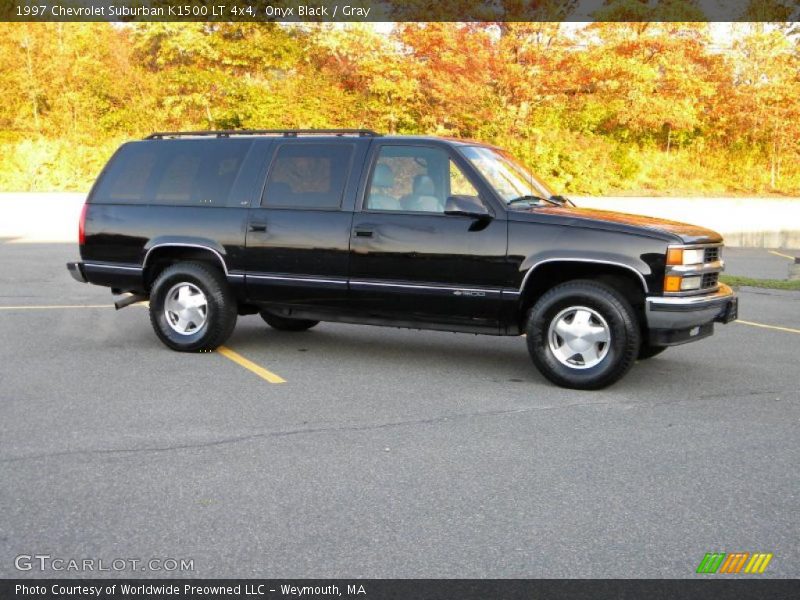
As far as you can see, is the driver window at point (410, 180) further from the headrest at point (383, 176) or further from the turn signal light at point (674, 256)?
the turn signal light at point (674, 256)

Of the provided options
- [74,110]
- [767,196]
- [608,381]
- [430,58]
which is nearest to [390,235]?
[608,381]

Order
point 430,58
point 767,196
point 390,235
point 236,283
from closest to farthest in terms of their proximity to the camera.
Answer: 1. point 390,235
2. point 236,283
3. point 430,58
4. point 767,196

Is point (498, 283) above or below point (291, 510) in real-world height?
above

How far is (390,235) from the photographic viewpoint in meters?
7.76

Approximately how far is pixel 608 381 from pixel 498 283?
1.14 metres

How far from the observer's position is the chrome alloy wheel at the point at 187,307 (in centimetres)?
855

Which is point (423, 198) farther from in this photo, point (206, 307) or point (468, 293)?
point (206, 307)

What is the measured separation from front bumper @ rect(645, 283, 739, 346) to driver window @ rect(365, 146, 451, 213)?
1.90 m

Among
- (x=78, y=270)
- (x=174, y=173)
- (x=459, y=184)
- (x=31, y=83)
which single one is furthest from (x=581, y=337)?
(x=31, y=83)

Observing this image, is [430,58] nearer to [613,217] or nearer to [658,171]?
[658,171]

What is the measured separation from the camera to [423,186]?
7.79 meters

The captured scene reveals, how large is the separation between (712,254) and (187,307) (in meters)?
4.58

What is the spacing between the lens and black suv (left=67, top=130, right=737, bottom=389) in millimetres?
7121

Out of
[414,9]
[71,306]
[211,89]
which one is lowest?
[71,306]
